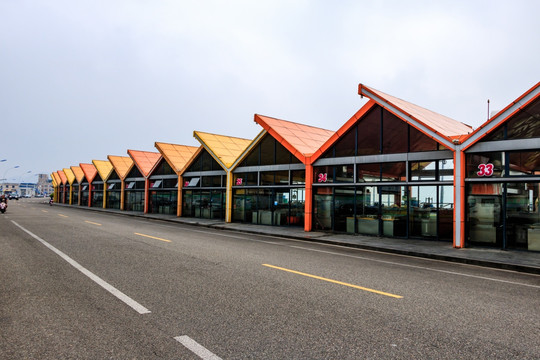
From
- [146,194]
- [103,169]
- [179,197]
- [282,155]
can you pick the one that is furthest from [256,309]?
[103,169]

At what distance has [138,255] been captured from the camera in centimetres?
1013

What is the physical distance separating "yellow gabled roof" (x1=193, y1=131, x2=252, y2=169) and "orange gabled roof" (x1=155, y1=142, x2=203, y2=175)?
2.41 meters

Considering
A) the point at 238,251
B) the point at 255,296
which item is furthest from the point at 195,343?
the point at 238,251

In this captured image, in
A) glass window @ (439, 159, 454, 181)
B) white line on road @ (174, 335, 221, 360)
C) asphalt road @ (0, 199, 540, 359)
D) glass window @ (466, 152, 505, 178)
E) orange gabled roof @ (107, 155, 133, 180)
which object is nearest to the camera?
white line on road @ (174, 335, 221, 360)

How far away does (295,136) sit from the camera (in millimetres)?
21844

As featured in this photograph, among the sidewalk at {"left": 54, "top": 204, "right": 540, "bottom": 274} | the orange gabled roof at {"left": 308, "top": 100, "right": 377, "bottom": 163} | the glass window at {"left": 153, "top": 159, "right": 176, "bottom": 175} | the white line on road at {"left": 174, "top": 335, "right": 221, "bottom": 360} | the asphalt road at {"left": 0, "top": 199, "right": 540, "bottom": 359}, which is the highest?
the orange gabled roof at {"left": 308, "top": 100, "right": 377, "bottom": 163}

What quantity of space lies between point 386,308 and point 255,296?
2.17 meters

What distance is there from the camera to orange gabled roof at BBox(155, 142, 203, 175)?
1235 inches

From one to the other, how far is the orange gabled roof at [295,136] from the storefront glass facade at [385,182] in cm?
156

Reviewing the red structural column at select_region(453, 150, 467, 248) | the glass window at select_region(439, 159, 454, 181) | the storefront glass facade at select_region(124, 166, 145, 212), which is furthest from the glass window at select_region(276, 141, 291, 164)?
the storefront glass facade at select_region(124, 166, 145, 212)

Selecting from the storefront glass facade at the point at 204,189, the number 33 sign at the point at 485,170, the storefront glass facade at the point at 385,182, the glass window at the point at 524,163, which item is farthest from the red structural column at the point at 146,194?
the glass window at the point at 524,163

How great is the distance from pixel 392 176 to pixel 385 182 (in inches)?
16.1

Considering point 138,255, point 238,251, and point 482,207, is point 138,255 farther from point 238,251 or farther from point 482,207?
point 482,207

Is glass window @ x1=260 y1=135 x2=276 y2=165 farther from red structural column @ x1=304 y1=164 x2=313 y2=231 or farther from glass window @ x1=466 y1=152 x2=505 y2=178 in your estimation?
glass window @ x1=466 y1=152 x2=505 y2=178
